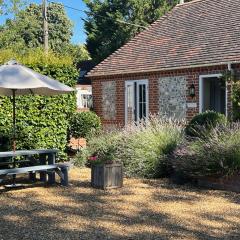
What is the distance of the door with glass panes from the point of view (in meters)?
17.7

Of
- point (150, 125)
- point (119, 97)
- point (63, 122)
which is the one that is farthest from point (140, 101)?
point (150, 125)

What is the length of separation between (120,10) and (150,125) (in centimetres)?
2748

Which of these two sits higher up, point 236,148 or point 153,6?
point 153,6

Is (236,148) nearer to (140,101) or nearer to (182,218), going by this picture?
(182,218)

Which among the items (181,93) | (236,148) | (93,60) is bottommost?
(236,148)

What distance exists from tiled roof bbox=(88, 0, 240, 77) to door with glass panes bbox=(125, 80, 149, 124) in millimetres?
580

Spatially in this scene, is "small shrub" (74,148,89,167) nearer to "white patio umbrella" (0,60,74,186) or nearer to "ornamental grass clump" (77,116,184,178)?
"ornamental grass clump" (77,116,184,178)

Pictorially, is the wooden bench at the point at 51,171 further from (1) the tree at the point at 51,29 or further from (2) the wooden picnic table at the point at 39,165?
(1) the tree at the point at 51,29

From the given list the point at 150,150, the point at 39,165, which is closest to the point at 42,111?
the point at 39,165

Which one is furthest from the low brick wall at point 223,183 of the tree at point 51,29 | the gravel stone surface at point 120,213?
the tree at point 51,29

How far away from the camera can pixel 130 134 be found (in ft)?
37.7

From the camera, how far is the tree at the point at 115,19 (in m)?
36.3

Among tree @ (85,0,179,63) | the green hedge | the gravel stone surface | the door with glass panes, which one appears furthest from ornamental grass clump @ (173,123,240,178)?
tree @ (85,0,179,63)

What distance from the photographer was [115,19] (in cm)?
3656
